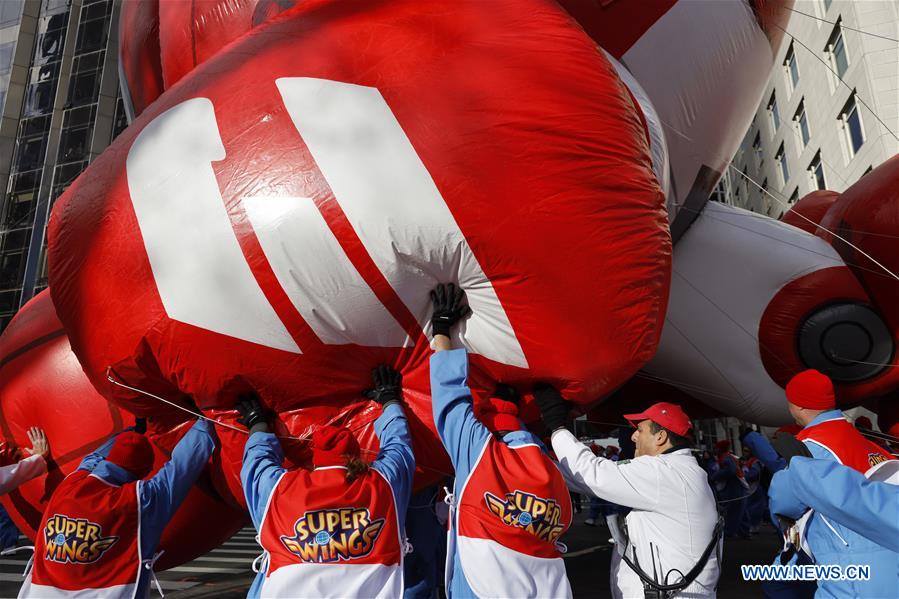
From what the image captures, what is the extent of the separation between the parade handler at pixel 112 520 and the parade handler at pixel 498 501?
1.21 metres

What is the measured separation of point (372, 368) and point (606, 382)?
1.03 meters

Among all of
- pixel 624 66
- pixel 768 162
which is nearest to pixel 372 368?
pixel 624 66

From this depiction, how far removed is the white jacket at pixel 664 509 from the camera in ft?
9.77

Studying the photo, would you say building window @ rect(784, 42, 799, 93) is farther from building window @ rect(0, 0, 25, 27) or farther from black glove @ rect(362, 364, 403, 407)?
building window @ rect(0, 0, 25, 27)

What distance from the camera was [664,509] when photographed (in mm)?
2990

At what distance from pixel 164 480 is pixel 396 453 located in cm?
115

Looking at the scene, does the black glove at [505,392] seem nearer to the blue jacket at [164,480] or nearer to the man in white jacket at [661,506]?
the man in white jacket at [661,506]

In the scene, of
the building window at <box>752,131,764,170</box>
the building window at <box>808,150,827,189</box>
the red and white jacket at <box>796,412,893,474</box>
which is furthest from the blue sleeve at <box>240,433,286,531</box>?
the building window at <box>752,131,764,170</box>

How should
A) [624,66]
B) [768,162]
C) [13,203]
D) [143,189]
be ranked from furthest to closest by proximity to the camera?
[13,203]
[768,162]
[624,66]
[143,189]

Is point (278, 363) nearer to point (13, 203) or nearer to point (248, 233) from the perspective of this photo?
point (248, 233)

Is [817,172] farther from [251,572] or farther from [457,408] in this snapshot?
[457,408]

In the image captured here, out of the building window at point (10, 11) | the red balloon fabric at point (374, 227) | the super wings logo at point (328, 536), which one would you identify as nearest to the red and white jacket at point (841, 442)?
the red balloon fabric at point (374, 227)

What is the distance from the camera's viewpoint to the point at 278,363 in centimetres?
300

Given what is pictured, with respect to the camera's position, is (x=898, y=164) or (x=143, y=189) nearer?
(x=143, y=189)
